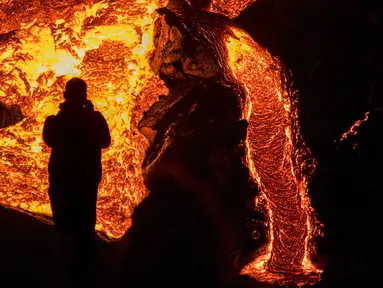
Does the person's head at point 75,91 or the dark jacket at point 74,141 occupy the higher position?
the person's head at point 75,91

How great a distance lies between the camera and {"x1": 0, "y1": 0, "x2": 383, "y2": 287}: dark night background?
12.9 ft

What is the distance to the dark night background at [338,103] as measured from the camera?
3938 mm

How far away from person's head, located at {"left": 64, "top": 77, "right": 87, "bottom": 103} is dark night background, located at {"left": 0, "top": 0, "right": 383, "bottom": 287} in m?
1.48

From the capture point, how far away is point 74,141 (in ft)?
11.2

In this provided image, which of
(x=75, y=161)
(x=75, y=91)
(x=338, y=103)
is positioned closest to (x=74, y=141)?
(x=75, y=161)

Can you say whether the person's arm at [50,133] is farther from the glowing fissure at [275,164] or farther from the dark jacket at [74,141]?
the glowing fissure at [275,164]

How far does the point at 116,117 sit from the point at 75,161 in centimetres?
82

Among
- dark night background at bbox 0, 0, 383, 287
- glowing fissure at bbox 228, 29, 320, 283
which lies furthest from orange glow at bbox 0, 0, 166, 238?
dark night background at bbox 0, 0, 383, 287

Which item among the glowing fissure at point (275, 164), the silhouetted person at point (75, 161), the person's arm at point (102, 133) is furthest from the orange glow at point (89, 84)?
the glowing fissure at point (275, 164)

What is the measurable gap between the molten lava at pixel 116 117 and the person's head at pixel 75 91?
606 mm

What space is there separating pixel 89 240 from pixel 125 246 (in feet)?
1.21

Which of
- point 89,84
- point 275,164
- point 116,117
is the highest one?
point 89,84

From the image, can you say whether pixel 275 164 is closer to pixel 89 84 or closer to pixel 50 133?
pixel 89 84

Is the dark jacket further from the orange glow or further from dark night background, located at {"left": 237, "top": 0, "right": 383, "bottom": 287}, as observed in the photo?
dark night background, located at {"left": 237, "top": 0, "right": 383, "bottom": 287}
